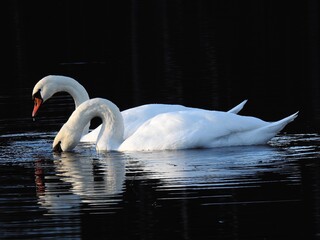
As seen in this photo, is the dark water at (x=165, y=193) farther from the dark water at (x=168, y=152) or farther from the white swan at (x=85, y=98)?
the white swan at (x=85, y=98)

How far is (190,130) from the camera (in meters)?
15.2

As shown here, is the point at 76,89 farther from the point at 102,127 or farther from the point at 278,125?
the point at 278,125

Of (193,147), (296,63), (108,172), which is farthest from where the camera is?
(296,63)

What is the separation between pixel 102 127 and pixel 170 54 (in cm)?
1301

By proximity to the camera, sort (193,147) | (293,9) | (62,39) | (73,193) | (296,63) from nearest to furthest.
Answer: (73,193) < (193,147) < (296,63) < (62,39) < (293,9)

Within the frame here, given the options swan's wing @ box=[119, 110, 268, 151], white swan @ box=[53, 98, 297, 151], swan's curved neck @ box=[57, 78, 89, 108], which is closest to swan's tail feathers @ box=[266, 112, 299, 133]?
white swan @ box=[53, 98, 297, 151]

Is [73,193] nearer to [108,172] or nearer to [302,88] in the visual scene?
[108,172]

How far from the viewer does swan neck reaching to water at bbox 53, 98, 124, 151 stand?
1596 centimetres

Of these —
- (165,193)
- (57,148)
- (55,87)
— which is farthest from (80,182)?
(55,87)

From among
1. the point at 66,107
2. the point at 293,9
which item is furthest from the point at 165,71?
the point at 293,9

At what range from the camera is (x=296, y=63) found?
82.2ft

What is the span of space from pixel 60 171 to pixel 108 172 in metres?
0.64

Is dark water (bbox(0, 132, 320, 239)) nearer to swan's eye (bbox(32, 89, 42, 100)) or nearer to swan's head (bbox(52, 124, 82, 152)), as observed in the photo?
swan's head (bbox(52, 124, 82, 152))

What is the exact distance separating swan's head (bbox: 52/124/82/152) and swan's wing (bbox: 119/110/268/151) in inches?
33.7
